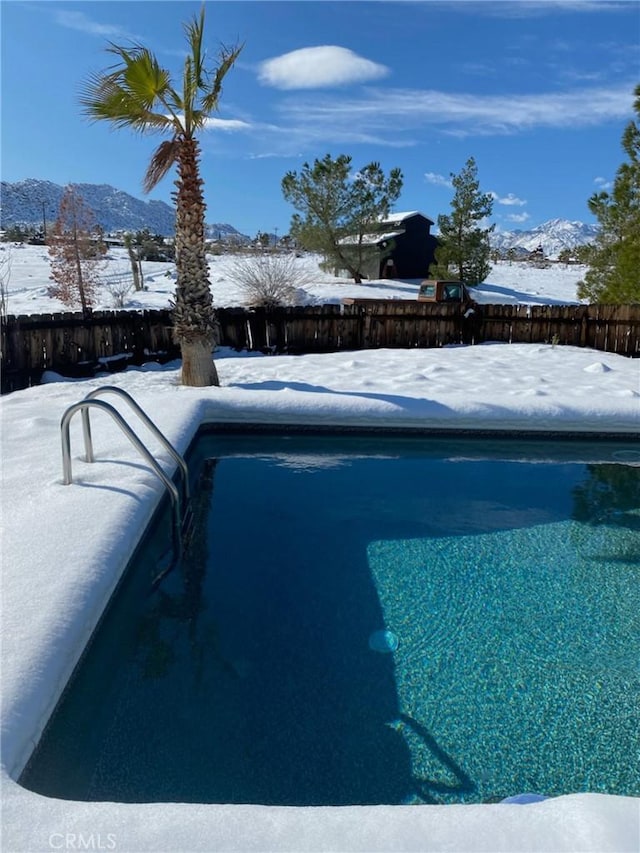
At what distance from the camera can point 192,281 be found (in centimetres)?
891

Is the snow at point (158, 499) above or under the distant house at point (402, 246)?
under

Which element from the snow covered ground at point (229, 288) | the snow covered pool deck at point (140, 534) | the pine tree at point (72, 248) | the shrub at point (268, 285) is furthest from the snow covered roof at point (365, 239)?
the snow covered pool deck at point (140, 534)

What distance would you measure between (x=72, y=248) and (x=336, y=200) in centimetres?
1237

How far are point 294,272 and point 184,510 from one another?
16.2 metres

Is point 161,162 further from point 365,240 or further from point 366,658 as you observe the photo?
point 365,240

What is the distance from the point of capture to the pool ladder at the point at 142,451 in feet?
12.9

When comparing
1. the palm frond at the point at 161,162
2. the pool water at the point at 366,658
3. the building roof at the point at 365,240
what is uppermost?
the building roof at the point at 365,240

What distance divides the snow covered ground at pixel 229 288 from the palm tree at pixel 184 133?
1087 cm

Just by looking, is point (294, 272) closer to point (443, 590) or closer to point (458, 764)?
point (443, 590)

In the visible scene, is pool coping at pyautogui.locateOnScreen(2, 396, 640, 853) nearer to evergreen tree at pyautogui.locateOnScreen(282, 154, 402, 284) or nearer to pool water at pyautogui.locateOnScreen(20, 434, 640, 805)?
pool water at pyautogui.locateOnScreen(20, 434, 640, 805)

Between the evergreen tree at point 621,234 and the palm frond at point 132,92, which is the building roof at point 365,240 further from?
the palm frond at point 132,92

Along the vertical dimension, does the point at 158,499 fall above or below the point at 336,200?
below

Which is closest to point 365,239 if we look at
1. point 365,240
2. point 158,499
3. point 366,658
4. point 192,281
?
point 365,240

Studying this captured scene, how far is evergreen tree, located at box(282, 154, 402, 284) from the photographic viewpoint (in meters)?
25.9
